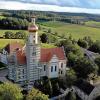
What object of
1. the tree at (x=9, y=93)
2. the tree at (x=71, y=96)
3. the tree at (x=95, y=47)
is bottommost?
the tree at (x=71, y=96)

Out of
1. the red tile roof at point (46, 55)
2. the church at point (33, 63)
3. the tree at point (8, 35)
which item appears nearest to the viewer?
the church at point (33, 63)

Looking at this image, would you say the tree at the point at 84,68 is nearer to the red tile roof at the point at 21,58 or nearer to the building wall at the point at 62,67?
the building wall at the point at 62,67

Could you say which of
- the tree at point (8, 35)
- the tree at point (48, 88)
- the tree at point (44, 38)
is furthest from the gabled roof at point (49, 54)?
the tree at point (8, 35)

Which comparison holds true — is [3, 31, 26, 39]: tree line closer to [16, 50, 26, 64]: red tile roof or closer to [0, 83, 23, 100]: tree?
[16, 50, 26, 64]: red tile roof

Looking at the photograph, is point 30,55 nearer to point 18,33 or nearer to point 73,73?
point 73,73

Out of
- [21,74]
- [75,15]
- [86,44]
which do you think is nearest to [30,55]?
[21,74]

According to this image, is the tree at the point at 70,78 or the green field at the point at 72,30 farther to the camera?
the green field at the point at 72,30

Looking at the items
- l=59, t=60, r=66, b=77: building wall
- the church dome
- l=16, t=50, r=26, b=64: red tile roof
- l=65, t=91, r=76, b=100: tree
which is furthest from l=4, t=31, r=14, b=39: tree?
l=65, t=91, r=76, b=100: tree
